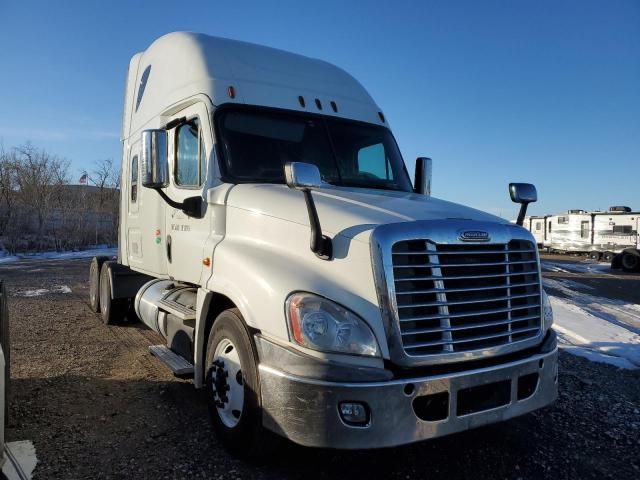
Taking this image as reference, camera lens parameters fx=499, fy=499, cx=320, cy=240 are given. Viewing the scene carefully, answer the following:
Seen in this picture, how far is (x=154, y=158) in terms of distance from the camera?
165 inches

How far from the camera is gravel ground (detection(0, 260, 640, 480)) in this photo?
3.41m

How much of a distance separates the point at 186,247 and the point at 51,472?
6.73ft

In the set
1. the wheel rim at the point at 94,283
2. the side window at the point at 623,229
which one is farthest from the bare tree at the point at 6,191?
the side window at the point at 623,229

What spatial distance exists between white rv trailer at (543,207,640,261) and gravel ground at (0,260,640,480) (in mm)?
27417

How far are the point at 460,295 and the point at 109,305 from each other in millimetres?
6379

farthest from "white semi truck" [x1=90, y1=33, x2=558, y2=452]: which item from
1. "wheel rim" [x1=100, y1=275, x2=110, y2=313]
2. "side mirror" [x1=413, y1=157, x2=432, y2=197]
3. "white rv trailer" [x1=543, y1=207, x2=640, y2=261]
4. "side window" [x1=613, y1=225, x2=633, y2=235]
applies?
"white rv trailer" [x1=543, y1=207, x2=640, y2=261]

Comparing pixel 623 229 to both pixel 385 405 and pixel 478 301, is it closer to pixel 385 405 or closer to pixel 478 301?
pixel 478 301

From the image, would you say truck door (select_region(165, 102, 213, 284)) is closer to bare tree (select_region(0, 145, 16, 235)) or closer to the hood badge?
the hood badge

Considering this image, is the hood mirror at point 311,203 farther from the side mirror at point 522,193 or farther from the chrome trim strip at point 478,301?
the side mirror at point 522,193

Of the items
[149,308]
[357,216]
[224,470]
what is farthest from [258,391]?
[149,308]

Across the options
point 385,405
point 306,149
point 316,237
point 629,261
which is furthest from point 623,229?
point 385,405

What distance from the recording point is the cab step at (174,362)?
13.9 feet

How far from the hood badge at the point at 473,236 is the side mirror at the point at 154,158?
2503 mm

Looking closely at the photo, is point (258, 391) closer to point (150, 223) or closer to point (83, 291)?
point (150, 223)
